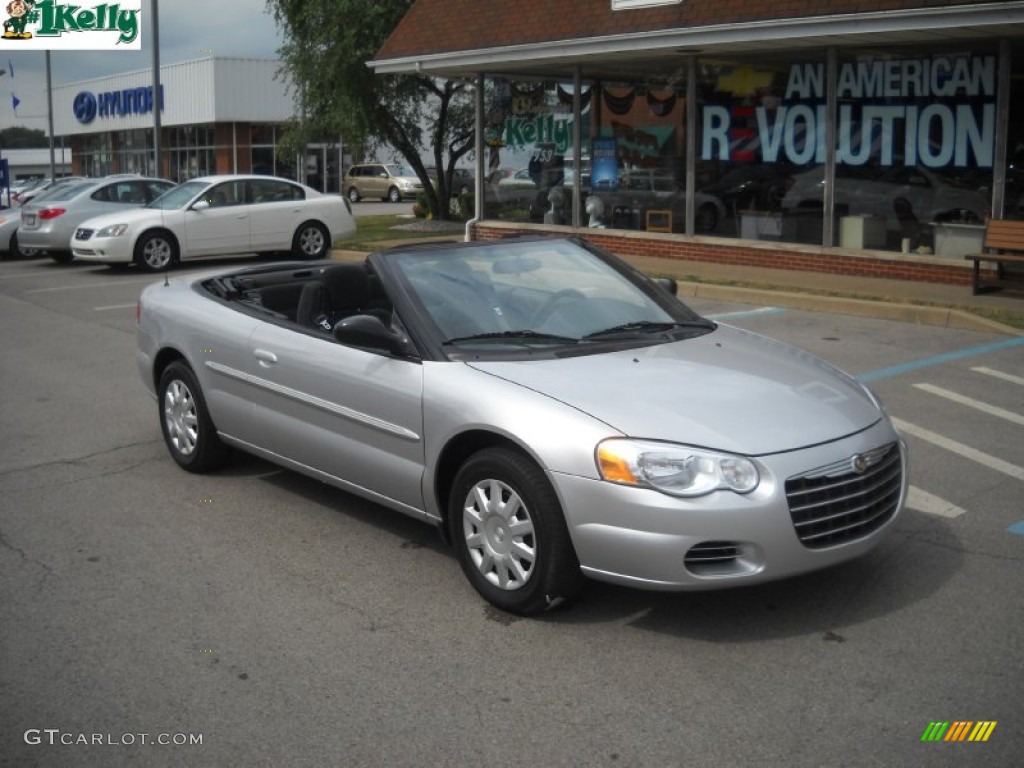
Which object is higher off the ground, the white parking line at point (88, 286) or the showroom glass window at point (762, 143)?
the showroom glass window at point (762, 143)

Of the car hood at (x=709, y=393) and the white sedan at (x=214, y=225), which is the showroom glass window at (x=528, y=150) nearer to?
the white sedan at (x=214, y=225)

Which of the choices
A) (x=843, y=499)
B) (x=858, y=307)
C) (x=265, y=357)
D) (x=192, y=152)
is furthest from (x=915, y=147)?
(x=192, y=152)

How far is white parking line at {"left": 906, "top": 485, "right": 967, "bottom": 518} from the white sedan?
15.3 meters

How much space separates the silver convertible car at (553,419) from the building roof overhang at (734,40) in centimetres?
807

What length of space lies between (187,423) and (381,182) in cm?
4239

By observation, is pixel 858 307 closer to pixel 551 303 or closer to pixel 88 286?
pixel 551 303

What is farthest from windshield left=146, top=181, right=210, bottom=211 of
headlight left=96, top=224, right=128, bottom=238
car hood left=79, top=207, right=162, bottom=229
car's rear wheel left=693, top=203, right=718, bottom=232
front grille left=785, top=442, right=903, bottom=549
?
front grille left=785, top=442, right=903, bottom=549

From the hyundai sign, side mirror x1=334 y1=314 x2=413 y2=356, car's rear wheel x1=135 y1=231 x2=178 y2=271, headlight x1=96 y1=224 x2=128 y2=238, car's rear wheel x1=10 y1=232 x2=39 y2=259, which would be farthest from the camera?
the hyundai sign

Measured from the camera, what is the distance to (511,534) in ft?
15.5

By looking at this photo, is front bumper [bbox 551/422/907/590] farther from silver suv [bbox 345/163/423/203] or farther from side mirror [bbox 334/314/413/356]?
silver suv [bbox 345/163/423/203]

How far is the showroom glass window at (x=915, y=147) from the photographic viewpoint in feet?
45.9

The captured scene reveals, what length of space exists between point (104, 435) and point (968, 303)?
29.7ft

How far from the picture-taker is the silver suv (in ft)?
157

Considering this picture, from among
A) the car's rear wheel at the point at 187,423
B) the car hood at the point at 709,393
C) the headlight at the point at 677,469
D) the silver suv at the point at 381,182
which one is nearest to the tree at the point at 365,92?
the car's rear wheel at the point at 187,423
